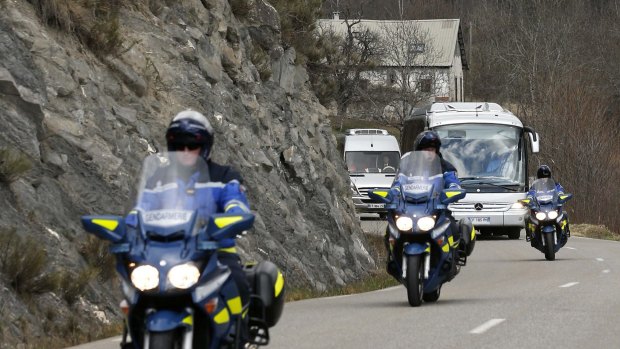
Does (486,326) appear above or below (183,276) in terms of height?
below

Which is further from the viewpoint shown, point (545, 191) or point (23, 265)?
point (545, 191)

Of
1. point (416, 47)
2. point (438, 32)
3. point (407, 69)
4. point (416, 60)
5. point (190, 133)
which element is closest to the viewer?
point (190, 133)

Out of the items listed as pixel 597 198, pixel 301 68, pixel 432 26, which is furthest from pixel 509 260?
pixel 432 26

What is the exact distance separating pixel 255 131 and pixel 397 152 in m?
23.3

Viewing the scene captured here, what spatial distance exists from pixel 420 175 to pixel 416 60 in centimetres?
7538

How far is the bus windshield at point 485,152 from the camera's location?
33625mm

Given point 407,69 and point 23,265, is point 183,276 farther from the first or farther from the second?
point 407,69

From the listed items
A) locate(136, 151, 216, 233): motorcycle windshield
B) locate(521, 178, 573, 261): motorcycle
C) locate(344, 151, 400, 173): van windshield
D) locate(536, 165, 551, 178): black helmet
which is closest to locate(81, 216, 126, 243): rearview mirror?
locate(136, 151, 216, 233): motorcycle windshield

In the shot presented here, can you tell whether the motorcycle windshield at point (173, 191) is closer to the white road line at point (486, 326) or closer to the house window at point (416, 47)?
the white road line at point (486, 326)

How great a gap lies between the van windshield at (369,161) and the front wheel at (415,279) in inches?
1201

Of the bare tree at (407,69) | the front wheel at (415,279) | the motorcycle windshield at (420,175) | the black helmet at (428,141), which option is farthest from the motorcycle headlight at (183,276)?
the bare tree at (407,69)

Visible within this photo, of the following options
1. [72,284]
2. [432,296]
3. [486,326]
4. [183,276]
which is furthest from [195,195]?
[432,296]

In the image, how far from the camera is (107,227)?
6703 millimetres

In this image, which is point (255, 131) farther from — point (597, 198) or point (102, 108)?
point (597, 198)
